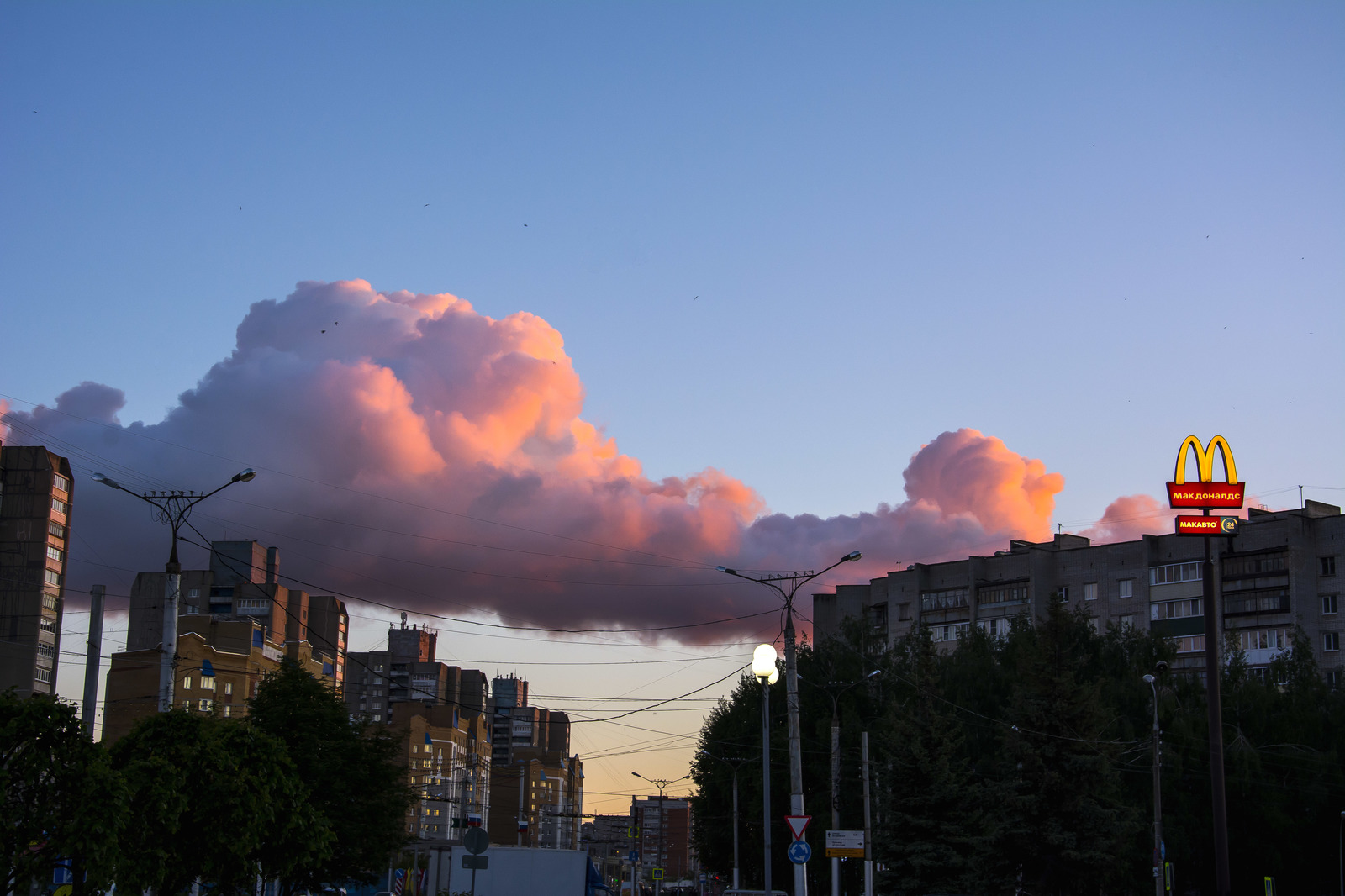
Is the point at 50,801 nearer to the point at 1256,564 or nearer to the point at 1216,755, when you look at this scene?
the point at 1216,755

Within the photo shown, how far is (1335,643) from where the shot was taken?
85812 millimetres

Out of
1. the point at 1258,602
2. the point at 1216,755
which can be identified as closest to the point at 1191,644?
the point at 1258,602

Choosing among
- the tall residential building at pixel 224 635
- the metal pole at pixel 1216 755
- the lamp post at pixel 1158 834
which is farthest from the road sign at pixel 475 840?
the tall residential building at pixel 224 635

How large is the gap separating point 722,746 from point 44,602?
9153 cm

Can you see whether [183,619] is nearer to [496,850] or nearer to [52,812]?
[496,850]

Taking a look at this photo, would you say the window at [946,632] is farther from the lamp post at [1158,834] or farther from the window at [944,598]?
the lamp post at [1158,834]

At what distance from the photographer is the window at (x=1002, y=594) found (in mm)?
105000

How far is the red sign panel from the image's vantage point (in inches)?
1805

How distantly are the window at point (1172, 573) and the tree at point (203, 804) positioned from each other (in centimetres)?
8470

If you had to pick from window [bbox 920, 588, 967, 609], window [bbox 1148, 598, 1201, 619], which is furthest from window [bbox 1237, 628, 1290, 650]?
window [bbox 920, 588, 967, 609]

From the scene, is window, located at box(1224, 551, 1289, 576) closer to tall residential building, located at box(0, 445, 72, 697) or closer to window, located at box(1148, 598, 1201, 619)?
window, located at box(1148, 598, 1201, 619)

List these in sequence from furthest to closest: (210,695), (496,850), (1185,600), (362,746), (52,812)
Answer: (210,695) → (1185,600) → (496,850) → (362,746) → (52,812)

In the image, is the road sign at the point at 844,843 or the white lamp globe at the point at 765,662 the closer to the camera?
the white lamp globe at the point at 765,662

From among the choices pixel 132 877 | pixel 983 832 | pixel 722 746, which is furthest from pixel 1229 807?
pixel 132 877
